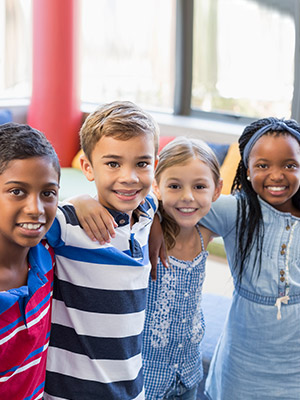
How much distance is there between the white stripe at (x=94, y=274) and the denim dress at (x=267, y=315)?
16.9 inches

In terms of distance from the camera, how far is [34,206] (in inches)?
43.4

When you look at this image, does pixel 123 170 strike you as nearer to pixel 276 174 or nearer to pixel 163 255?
pixel 163 255


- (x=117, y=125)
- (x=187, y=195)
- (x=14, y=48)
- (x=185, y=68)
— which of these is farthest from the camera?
(x=14, y=48)

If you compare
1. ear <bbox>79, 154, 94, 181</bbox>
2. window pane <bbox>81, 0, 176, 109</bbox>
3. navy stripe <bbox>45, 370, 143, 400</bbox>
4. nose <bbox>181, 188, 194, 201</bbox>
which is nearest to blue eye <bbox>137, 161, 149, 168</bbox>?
ear <bbox>79, 154, 94, 181</bbox>

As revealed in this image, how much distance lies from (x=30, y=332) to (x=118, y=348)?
0.25m

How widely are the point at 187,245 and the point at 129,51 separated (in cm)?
443

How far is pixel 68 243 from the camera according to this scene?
126cm

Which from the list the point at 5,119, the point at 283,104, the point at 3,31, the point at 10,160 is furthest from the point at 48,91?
the point at 10,160

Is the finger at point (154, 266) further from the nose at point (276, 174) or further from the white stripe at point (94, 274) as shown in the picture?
the nose at point (276, 174)

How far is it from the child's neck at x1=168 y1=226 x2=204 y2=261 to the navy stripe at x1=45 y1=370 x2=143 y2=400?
42 cm

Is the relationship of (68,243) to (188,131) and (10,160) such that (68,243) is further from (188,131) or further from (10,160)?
(188,131)

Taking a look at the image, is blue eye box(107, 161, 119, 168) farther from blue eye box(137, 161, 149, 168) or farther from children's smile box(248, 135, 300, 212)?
children's smile box(248, 135, 300, 212)

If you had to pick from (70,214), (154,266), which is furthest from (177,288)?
(70,214)

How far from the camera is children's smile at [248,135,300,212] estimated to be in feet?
5.21
